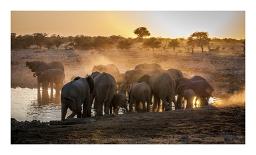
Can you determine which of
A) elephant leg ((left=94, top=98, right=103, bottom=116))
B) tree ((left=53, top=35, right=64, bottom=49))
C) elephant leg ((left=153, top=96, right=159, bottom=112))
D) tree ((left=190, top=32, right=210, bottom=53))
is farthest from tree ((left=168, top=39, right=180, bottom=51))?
tree ((left=53, top=35, right=64, bottom=49))

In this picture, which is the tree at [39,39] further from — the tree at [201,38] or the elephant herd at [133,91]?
the tree at [201,38]

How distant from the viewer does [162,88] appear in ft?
51.2

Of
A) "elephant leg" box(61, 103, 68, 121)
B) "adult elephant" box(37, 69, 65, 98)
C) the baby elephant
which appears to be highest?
"adult elephant" box(37, 69, 65, 98)

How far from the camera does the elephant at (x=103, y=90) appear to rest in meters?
15.0

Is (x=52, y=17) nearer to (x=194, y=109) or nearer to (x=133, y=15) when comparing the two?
(x=133, y=15)

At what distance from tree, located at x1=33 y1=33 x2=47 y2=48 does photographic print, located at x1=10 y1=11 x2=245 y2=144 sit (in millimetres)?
17

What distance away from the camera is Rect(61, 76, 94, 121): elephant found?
14.7 metres

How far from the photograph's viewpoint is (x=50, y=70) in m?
15.2

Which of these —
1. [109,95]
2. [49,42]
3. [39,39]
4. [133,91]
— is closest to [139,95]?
[133,91]

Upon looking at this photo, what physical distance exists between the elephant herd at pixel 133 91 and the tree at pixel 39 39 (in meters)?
0.83

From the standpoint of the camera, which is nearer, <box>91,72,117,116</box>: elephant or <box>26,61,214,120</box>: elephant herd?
<box>26,61,214,120</box>: elephant herd

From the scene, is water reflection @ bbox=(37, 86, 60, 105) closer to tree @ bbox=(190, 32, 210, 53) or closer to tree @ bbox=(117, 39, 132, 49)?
tree @ bbox=(117, 39, 132, 49)

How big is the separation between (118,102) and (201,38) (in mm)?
1861

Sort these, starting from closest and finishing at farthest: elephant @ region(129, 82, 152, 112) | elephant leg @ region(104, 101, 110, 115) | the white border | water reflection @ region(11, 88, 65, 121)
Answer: the white border
water reflection @ region(11, 88, 65, 121)
elephant leg @ region(104, 101, 110, 115)
elephant @ region(129, 82, 152, 112)
